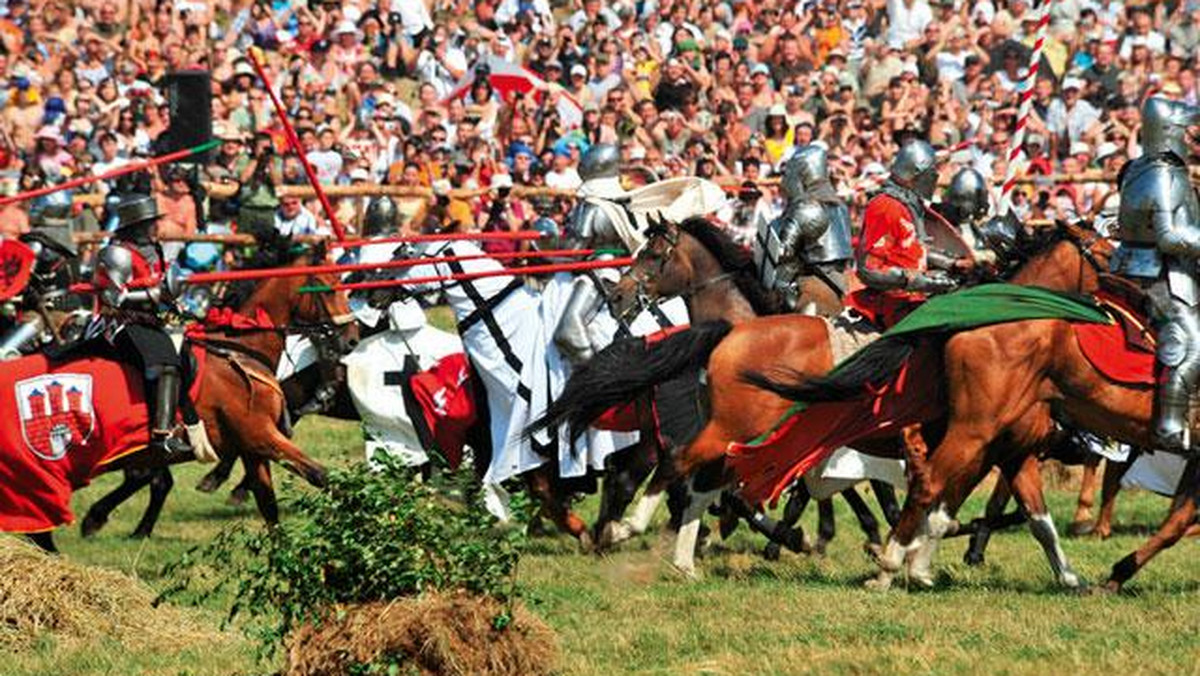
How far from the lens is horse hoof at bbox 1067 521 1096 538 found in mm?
15734

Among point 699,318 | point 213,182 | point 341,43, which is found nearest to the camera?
point 699,318

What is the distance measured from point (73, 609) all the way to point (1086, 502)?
7425 mm

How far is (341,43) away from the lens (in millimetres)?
24625

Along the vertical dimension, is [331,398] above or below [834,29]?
below

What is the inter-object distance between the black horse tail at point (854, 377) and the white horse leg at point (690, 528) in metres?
1.19

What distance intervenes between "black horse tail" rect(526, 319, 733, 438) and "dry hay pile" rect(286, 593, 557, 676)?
13.7 ft

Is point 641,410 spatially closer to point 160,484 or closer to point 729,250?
point 729,250

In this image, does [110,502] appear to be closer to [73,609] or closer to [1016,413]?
[73,609]

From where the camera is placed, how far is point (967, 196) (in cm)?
1439

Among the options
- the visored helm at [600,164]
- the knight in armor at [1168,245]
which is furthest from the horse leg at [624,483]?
the knight in armor at [1168,245]

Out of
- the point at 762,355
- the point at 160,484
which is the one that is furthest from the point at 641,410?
the point at 160,484

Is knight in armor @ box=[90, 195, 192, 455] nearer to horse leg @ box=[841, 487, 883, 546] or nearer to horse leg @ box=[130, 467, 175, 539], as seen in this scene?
horse leg @ box=[130, 467, 175, 539]

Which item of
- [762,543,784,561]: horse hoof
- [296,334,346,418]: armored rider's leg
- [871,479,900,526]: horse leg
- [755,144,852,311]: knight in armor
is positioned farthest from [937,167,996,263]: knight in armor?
[296,334,346,418]: armored rider's leg

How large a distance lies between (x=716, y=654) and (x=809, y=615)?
4.29 ft
